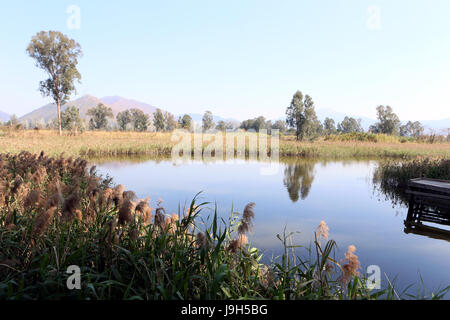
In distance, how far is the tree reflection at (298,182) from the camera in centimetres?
1195

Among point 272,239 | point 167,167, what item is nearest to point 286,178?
point 167,167

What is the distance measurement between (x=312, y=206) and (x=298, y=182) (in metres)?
4.49

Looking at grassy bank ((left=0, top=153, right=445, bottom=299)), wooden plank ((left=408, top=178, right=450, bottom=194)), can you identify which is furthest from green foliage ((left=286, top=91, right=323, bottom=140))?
grassy bank ((left=0, top=153, right=445, bottom=299))

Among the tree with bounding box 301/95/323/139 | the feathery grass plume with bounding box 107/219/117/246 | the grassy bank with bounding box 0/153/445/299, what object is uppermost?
the tree with bounding box 301/95/323/139

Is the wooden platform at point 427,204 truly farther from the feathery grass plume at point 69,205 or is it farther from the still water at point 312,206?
the feathery grass plume at point 69,205

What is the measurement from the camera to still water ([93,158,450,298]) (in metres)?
5.95

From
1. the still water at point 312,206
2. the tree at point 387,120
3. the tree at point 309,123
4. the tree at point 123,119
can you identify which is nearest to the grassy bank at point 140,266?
the still water at point 312,206

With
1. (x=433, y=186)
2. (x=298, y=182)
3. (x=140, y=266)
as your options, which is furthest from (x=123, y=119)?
(x=140, y=266)

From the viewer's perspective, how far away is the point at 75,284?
7.98 ft

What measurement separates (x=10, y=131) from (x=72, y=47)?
62.2 ft

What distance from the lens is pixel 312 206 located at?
397 inches

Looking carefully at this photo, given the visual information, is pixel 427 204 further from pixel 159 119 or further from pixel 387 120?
pixel 159 119

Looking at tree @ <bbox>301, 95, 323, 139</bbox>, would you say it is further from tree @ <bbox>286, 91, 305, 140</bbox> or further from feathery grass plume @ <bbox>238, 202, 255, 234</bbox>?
feathery grass plume @ <bbox>238, 202, 255, 234</bbox>
